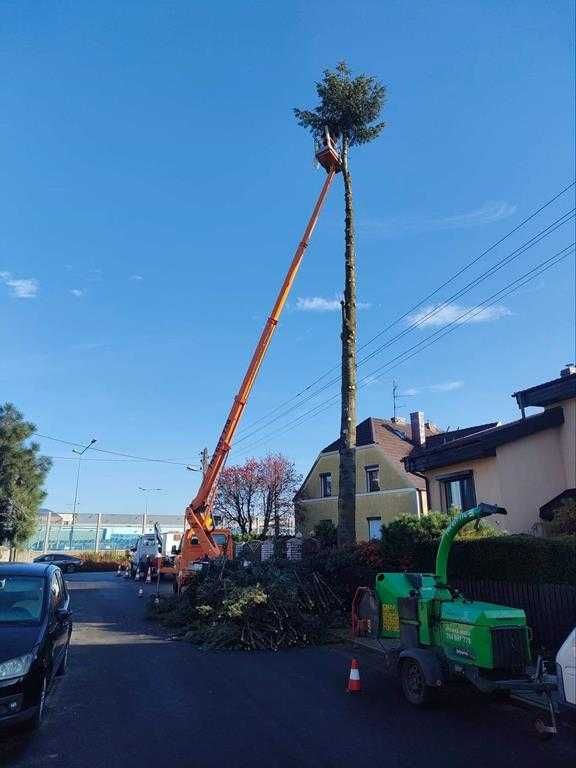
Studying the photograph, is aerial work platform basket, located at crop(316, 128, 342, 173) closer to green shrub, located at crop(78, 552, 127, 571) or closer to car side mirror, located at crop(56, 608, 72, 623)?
car side mirror, located at crop(56, 608, 72, 623)

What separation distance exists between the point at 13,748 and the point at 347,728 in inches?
137

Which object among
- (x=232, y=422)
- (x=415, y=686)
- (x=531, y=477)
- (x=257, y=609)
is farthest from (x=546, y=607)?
(x=232, y=422)

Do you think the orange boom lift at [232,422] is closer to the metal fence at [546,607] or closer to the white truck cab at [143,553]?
the metal fence at [546,607]

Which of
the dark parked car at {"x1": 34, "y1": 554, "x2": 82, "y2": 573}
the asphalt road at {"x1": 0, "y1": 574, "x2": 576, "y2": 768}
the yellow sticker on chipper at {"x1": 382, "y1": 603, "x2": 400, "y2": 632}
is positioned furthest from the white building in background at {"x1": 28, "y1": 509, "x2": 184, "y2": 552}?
the yellow sticker on chipper at {"x1": 382, "y1": 603, "x2": 400, "y2": 632}

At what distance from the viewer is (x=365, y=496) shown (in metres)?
32.3

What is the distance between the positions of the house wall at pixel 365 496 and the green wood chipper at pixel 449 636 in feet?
67.9

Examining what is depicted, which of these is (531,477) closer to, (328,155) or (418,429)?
(328,155)

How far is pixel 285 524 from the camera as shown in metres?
38.0

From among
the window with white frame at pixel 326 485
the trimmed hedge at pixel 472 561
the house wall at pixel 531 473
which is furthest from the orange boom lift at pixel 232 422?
the window with white frame at pixel 326 485

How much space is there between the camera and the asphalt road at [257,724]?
17.7ft

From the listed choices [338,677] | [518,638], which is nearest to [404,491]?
[338,677]

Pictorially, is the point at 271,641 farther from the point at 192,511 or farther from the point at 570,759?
the point at 192,511

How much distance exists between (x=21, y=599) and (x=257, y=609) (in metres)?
6.15

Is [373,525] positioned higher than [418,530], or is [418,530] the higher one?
[373,525]
